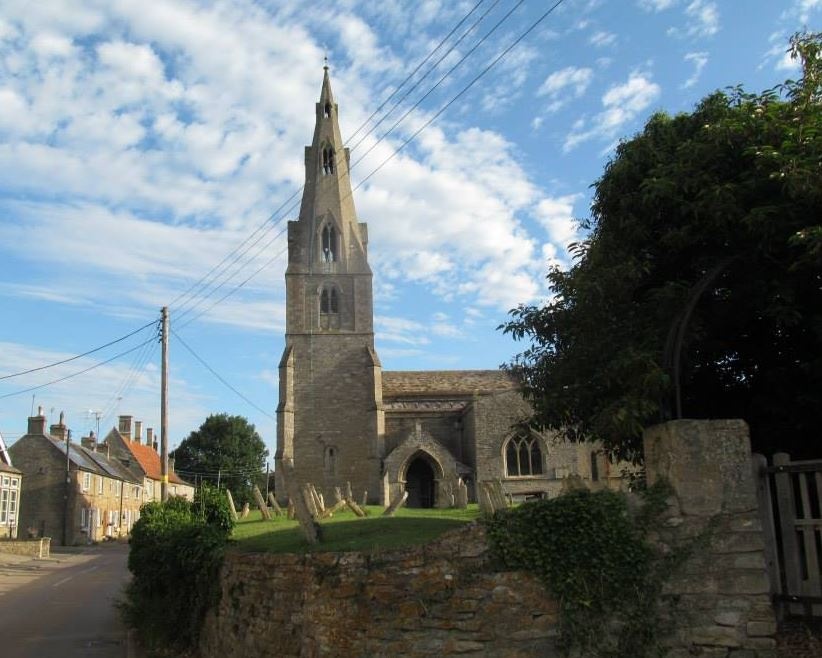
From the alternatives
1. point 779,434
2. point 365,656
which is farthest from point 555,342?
point 365,656

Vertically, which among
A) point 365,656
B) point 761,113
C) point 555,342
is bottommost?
point 365,656

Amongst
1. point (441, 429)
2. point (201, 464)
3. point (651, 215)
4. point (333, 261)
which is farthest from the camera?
point (201, 464)

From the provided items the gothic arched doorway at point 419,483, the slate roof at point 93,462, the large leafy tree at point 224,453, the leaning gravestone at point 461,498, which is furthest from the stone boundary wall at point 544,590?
the large leafy tree at point 224,453

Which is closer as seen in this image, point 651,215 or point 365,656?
point 365,656

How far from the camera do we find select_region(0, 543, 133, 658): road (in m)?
14.5

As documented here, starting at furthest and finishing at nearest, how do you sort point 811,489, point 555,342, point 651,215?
point 555,342 → point 651,215 → point 811,489

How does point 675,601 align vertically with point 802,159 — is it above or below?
below

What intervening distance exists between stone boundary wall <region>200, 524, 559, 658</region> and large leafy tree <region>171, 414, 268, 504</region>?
71612 millimetres

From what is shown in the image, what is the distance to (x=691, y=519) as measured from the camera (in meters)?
7.23

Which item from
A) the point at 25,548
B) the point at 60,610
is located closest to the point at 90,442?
the point at 25,548

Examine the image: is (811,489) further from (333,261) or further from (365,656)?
(333,261)

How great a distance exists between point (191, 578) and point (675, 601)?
7.91 m

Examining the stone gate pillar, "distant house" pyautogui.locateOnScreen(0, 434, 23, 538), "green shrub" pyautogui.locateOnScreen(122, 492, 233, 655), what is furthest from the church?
the stone gate pillar

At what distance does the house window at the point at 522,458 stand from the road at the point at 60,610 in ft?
65.9
